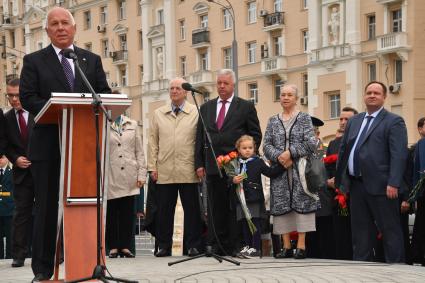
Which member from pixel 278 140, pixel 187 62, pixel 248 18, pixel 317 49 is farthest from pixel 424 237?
pixel 187 62

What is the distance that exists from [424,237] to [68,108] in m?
5.50

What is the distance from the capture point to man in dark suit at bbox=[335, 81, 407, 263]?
10312 millimetres

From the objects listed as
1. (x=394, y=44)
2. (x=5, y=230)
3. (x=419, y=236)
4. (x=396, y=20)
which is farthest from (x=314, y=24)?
(x=419, y=236)

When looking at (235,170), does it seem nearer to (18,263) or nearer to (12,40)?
(18,263)

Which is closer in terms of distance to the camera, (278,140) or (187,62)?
(278,140)

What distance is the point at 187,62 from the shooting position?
190 feet

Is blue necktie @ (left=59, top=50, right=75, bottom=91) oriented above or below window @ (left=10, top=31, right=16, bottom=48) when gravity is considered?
below

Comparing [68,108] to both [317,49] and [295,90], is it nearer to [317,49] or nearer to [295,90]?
[295,90]

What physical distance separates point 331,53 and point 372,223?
35.5 m

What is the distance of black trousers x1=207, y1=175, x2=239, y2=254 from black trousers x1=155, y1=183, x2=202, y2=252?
362 millimetres

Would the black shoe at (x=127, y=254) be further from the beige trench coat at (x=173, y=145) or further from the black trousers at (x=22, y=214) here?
the black trousers at (x=22, y=214)

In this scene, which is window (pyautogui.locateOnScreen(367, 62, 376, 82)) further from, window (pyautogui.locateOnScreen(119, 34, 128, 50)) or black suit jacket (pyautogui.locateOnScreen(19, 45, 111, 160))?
black suit jacket (pyautogui.locateOnScreen(19, 45, 111, 160))

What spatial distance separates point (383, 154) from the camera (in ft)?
34.3

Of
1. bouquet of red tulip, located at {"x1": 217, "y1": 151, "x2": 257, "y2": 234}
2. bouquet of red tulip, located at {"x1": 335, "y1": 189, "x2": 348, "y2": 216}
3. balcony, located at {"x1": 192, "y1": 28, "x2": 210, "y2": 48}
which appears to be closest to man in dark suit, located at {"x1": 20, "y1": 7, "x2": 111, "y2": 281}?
bouquet of red tulip, located at {"x1": 217, "y1": 151, "x2": 257, "y2": 234}
